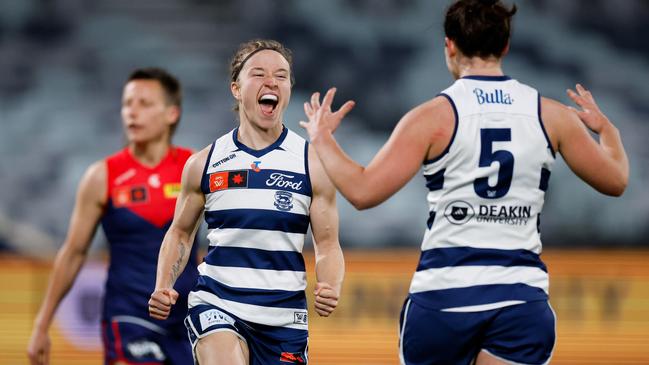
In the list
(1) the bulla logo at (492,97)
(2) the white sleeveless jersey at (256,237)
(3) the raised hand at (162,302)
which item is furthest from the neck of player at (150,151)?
(1) the bulla logo at (492,97)

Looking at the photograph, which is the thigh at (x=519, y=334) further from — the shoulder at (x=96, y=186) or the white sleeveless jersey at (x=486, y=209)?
the shoulder at (x=96, y=186)

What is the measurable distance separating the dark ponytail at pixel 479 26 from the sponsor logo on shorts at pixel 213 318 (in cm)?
150

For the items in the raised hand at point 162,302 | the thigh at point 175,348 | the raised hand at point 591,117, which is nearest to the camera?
the raised hand at point 591,117

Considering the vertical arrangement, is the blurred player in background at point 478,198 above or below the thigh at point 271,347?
above

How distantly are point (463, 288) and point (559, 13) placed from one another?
32.8ft

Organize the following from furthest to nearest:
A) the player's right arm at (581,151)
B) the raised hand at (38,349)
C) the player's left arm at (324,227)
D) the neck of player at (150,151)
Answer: the neck of player at (150,151) < the raised hand at (38,349) < the player's left arm at (324,227) < the player's right arm at (581,151)

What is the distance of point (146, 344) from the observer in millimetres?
5824

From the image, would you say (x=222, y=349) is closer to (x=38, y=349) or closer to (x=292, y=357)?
(x=292, y=357)

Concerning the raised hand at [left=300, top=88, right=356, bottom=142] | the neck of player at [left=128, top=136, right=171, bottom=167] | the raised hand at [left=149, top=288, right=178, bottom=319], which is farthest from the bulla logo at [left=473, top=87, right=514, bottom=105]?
the neck of player at [left=128, top=136, right=171, bottom=167]

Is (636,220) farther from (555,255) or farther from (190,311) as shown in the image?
(190,311)

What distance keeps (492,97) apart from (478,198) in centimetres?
37

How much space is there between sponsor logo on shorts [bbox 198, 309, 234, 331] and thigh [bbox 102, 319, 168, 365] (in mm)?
1454

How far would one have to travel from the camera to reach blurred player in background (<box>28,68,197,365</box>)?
5.83 meters

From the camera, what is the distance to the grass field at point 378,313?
386 inches
